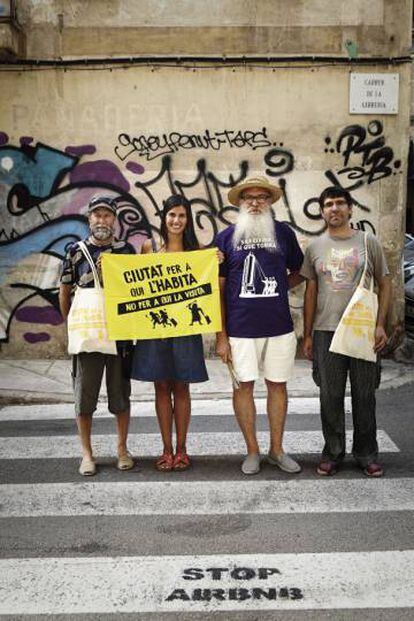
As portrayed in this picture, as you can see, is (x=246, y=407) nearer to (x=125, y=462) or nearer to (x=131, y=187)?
(x=125, y=462)

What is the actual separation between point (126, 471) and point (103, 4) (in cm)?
635

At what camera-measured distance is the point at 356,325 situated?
15.0 feet

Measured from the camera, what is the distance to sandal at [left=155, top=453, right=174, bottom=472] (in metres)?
4.90

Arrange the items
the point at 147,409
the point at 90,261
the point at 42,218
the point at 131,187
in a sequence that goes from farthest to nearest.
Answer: the point at 42,218 < the point at 131,187 < the point at 147,409 < the point at 90,261

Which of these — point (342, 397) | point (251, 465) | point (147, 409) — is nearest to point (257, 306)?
point (342, 397)

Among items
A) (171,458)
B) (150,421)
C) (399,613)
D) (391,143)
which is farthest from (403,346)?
(399,613)

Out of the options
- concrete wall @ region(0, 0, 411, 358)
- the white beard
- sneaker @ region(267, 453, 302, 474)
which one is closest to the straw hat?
the white beard

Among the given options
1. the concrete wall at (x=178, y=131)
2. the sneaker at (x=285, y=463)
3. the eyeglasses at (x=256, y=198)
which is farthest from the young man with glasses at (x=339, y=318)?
the concrete wall at (x=178, y=131)

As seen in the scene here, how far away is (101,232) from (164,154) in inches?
174

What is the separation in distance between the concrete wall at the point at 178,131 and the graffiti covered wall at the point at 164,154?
0.01 metres

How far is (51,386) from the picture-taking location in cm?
776

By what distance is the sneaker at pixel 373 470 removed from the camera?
4699mm

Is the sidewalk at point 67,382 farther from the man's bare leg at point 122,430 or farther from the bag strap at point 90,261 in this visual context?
the bag strap at point 90,261

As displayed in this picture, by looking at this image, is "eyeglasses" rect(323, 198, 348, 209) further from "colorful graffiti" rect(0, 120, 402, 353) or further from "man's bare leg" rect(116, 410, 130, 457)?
"colorful graffiti" rect(0, 120, 402, 353)
